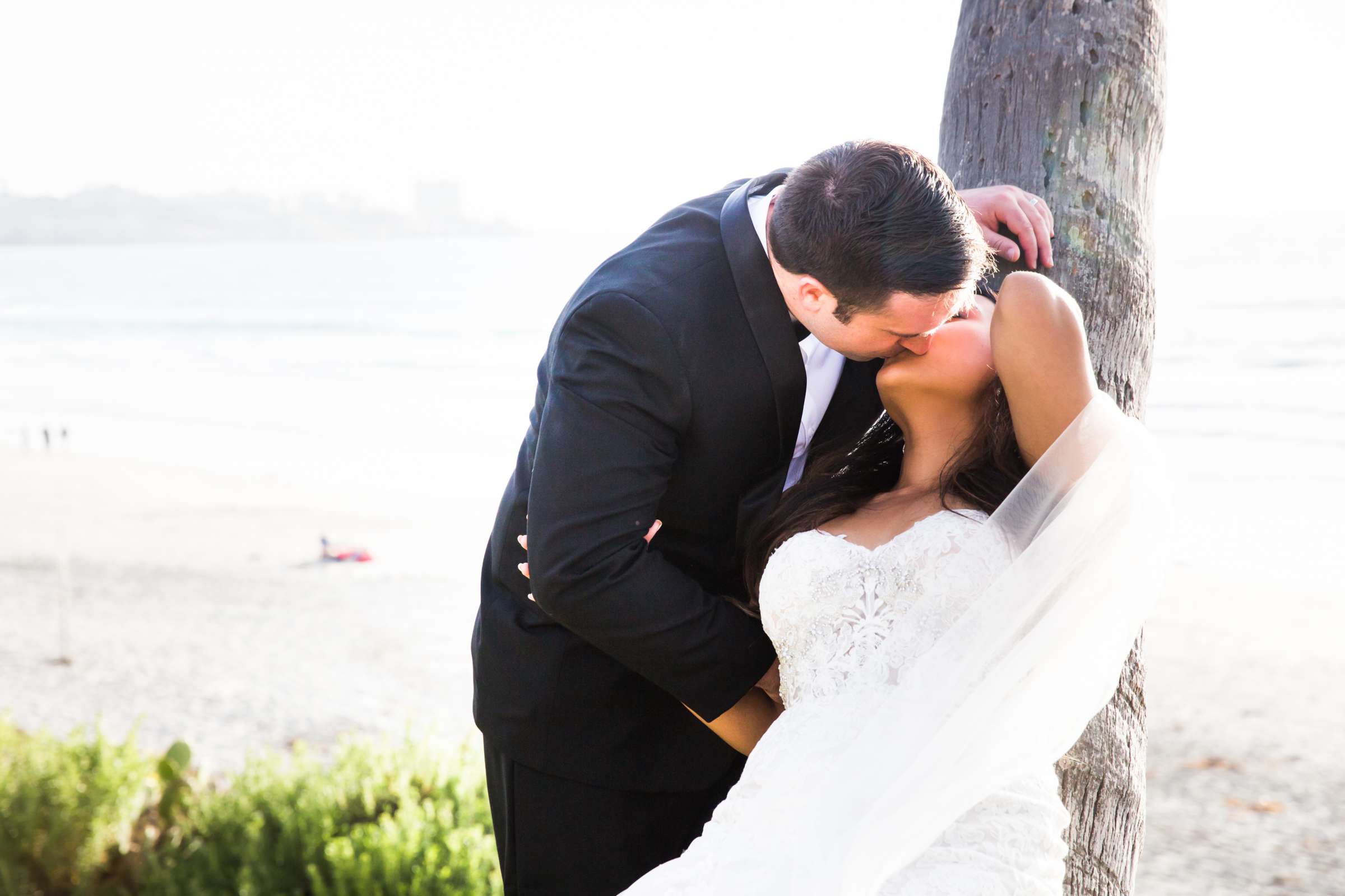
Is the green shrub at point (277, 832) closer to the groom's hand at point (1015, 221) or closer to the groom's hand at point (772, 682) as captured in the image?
the groom's hand at point (772, 682)

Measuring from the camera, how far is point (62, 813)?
3812mm

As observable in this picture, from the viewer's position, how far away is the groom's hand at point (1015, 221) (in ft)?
7.39

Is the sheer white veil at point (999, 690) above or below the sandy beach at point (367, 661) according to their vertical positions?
above

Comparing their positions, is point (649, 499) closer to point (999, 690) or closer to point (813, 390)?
point (813, 390)

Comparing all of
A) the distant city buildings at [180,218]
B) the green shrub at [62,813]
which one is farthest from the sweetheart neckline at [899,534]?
the distant city buildings at [180,218]

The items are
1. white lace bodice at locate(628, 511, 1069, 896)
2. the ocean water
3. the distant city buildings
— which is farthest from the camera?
the distant city buildings

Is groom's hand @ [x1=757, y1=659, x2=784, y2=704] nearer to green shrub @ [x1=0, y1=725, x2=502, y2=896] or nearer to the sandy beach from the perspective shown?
green shrub @ [x1=0, y1=725, x2=502, y2=896]

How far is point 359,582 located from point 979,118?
10.3 metres

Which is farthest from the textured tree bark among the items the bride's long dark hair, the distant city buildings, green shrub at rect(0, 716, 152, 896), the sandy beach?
the distant city buildings

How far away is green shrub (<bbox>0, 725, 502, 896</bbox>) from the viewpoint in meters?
3.41

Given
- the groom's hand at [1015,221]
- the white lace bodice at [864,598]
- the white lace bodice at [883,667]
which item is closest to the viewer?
the white lace bodice at [883,667]

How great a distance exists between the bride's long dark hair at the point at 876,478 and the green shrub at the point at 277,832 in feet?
5.56

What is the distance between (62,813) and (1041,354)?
3.59 meters

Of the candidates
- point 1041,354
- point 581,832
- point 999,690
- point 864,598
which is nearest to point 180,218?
point 581,832
